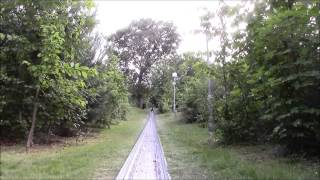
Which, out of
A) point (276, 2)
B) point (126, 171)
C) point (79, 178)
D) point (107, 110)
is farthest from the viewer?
point (107, 110)

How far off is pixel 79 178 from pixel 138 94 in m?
72.7

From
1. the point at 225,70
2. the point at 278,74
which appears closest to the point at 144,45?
the point at 225,70

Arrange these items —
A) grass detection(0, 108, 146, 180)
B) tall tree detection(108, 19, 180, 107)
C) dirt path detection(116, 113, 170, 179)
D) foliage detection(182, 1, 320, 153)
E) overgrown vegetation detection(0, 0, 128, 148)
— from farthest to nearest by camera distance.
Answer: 1. tall tree detection(108, 19, 180, 107)
2. overgrown vegetation detection(0, 0, 128, 148)
3. foliage detection(182, 1, 320, 153)
4. dirt path detection(116, 113, 170, 179)
5. grass detection(0, 108, 146, 180)

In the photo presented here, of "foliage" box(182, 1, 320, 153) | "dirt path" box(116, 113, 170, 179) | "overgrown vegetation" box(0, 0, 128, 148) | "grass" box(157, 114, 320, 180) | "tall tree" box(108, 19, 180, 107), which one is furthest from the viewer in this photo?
"tall tree" box(108, 19, 180, 107)

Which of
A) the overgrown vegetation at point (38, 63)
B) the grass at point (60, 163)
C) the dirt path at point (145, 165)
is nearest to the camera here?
the grass at point (60, 163)

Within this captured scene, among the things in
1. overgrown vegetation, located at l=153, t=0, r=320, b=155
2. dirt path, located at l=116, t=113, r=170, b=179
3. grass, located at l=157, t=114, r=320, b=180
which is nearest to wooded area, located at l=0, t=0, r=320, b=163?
overgrown vegetation, located at l=153, t=0, r=320, b=155

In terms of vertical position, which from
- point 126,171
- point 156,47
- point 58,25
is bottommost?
point 126,171

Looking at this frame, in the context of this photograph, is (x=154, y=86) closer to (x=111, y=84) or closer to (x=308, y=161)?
(x=111, y=84)

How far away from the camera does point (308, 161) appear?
473 inches

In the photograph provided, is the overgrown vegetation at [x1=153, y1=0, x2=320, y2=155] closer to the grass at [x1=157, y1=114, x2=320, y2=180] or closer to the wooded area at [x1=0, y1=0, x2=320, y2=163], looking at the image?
the wooded area at [x1=0, y1=0, x2=320, y2=163]

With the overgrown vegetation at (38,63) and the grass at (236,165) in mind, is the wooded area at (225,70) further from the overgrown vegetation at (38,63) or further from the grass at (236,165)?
the grass at (236,165)

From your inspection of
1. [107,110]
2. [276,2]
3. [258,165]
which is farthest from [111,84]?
[258,165]

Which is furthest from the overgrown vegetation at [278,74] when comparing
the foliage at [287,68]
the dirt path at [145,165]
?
the dirt path at [145,165]

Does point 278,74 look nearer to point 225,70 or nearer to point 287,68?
point 287,68
